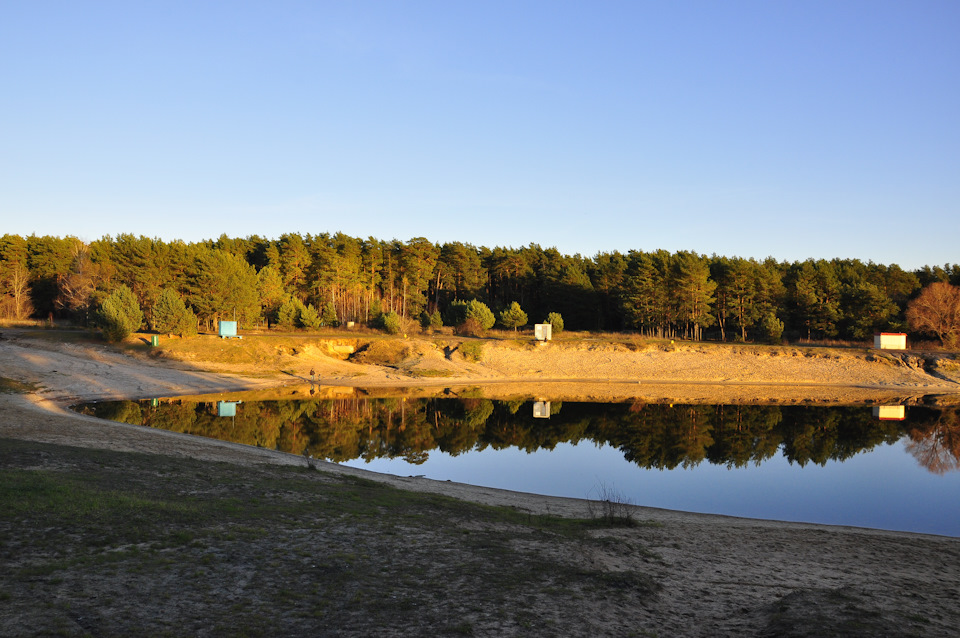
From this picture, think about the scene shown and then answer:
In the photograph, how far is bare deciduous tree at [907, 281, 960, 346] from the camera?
2147 inches

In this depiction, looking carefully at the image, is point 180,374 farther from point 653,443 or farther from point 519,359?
point 653,443

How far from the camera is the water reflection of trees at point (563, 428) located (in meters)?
23.8

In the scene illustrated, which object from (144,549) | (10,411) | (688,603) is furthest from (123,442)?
(688,603)

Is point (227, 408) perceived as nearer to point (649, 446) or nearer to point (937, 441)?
point (649, 446)

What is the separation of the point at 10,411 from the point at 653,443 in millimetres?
24465

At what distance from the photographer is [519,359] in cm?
5094

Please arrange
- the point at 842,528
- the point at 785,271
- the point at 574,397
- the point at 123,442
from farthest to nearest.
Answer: the point at 785,271 → the point at 574,397 → the point at 123,442 → the point at 842,528

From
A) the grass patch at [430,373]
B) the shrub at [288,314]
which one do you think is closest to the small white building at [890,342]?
the grass patch at [430,373]

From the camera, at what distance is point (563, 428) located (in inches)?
1186

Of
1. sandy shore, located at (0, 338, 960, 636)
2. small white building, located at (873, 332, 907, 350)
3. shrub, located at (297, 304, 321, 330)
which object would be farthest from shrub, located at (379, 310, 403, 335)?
small white building, located at (873, 332, 907, 350)

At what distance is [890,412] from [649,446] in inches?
786

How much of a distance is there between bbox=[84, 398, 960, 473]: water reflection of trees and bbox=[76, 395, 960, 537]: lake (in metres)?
0.09

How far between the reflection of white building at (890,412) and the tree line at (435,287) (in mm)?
21096

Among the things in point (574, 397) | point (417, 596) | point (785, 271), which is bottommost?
point (574, 397)
